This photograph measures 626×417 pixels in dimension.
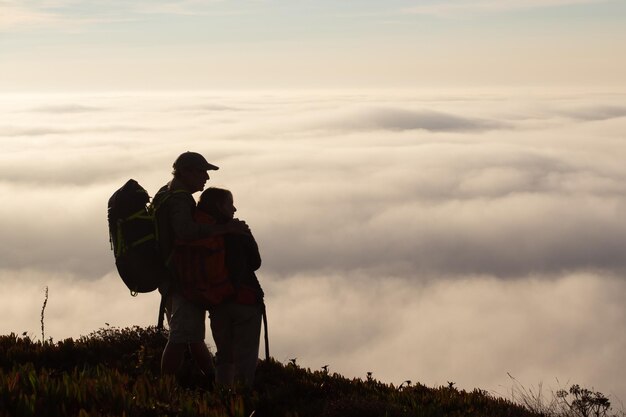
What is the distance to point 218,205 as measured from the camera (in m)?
6.55

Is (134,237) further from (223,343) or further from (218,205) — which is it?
(223,343)

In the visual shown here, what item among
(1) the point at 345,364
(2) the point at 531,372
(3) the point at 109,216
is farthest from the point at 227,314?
(2) the point at 531,372

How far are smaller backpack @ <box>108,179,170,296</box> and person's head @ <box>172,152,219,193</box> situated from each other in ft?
1.00

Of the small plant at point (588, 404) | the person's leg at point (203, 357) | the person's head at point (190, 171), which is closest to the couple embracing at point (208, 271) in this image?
the person's head at point (190, 171)

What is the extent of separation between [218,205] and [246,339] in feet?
3.53

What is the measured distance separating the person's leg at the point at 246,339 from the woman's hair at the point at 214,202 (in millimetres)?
718

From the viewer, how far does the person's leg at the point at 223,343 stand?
662 centimetres

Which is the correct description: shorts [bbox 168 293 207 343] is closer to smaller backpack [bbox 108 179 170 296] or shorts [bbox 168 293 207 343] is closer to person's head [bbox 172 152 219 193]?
smaller backpack [bbox 108 179 170 296]

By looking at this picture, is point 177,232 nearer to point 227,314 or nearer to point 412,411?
point 227,314

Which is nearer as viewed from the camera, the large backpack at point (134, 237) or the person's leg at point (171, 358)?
the large backpack at point (134, 237)

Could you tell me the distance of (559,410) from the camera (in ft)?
25.5

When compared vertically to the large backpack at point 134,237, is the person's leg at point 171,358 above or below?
below

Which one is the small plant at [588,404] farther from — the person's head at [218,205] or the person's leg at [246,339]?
the person's head at [218,205]

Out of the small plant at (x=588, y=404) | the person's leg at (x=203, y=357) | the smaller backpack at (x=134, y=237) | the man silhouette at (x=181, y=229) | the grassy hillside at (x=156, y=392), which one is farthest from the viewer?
the small plant at (x=588, y=404)
